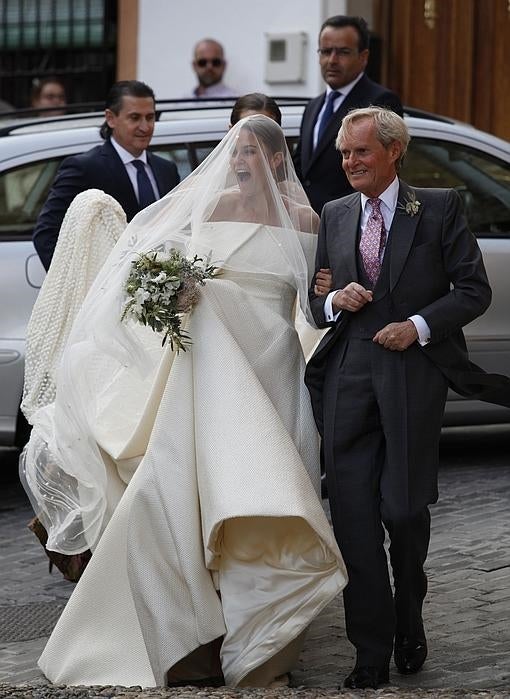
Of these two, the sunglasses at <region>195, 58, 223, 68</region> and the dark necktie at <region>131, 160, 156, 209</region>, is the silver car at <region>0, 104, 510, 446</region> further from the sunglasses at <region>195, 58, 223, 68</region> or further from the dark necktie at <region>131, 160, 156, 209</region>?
the sunglasses at <region>195, 58, 223, 68</region>

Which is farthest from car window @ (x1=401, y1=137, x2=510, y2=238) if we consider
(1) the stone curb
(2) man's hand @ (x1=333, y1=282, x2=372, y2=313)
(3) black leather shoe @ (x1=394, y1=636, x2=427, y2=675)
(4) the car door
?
(1) the stone curb

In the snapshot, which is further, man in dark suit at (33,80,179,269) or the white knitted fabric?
man in dark suit at (33,80,179,269)

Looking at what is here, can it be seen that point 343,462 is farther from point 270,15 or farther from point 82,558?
point 270,15

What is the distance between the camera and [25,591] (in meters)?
6.86

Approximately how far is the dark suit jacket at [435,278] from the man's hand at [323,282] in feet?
0.07

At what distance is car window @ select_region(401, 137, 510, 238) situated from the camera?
909cm

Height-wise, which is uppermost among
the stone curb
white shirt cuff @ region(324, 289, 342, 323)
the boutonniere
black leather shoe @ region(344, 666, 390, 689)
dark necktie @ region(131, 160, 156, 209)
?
the boutonniere

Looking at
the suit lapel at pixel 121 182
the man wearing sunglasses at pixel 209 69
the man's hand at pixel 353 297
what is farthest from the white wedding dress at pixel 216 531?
the man wearing sunglasses at pixel 209 69

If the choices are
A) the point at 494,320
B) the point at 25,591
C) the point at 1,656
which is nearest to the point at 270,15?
the point at 494,320

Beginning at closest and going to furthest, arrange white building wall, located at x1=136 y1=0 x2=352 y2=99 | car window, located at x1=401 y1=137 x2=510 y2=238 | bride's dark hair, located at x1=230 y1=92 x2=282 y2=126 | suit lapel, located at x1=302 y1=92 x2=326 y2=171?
1. bride's dark hair, located at x1=230 y1=92 x2=282 y2=126
2. suit lapel, located at x1=302 y1=92 x2=326 y2=171
3. car window, located at x1=401 y1=137 x2=510 y2=238
4. white building wall, located at x1=136 y1=0 x2=352 y2=99

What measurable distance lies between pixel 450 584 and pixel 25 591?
1.90 metres

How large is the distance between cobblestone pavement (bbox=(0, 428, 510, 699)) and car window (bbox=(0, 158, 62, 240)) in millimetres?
1580

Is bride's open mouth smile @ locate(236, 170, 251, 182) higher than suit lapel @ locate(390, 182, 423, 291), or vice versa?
bride's open mouth smile @ locate(236, 170, 251, 182)

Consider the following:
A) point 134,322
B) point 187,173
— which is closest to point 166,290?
point 134,322
